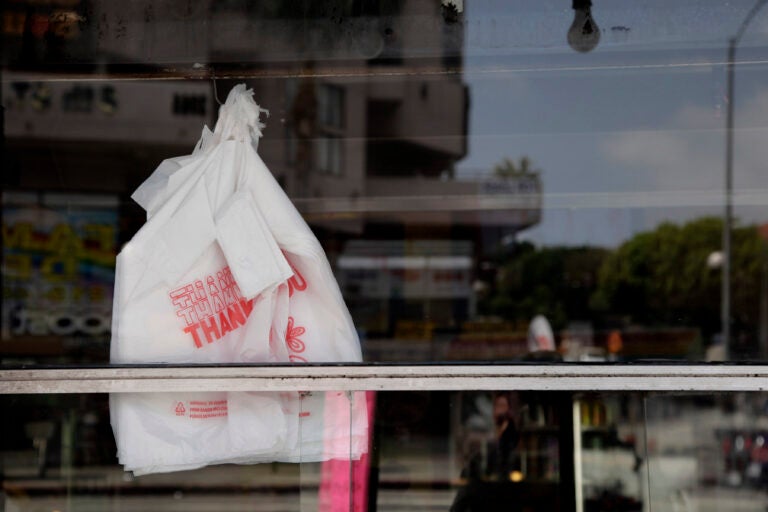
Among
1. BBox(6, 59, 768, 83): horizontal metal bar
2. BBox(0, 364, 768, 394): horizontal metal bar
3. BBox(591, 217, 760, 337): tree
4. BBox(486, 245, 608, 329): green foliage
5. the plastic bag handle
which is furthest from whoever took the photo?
BBox(591, 217, 760, 337): tree

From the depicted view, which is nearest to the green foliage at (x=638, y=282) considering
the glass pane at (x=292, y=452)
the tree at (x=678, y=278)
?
the tree at (x=678, y=278)

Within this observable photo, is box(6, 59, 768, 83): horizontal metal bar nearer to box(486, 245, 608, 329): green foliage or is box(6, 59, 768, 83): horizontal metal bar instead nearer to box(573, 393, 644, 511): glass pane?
box(573, 393, 644, 511): glass pane

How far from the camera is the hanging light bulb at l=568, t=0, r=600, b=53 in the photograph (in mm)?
2512

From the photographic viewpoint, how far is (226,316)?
242cm

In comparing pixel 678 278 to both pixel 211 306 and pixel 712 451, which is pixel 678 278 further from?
pixel 211 306

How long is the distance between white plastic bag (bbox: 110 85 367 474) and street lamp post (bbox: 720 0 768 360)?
149 cm

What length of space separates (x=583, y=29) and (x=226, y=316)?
1.37 meters

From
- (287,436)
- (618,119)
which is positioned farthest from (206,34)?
(618,119)

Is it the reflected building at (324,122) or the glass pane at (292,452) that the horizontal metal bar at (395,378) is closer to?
the glass pane at (292,452)

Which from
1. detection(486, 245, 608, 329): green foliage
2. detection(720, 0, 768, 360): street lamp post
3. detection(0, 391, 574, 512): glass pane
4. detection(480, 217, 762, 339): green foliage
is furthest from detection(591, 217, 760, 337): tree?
detection(0, 391, 574, 512): glass pane

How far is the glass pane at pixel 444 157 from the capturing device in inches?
103

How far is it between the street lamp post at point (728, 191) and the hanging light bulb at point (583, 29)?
45 cm

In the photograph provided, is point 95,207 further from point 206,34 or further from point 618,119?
point 206,34

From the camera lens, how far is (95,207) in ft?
26.4
